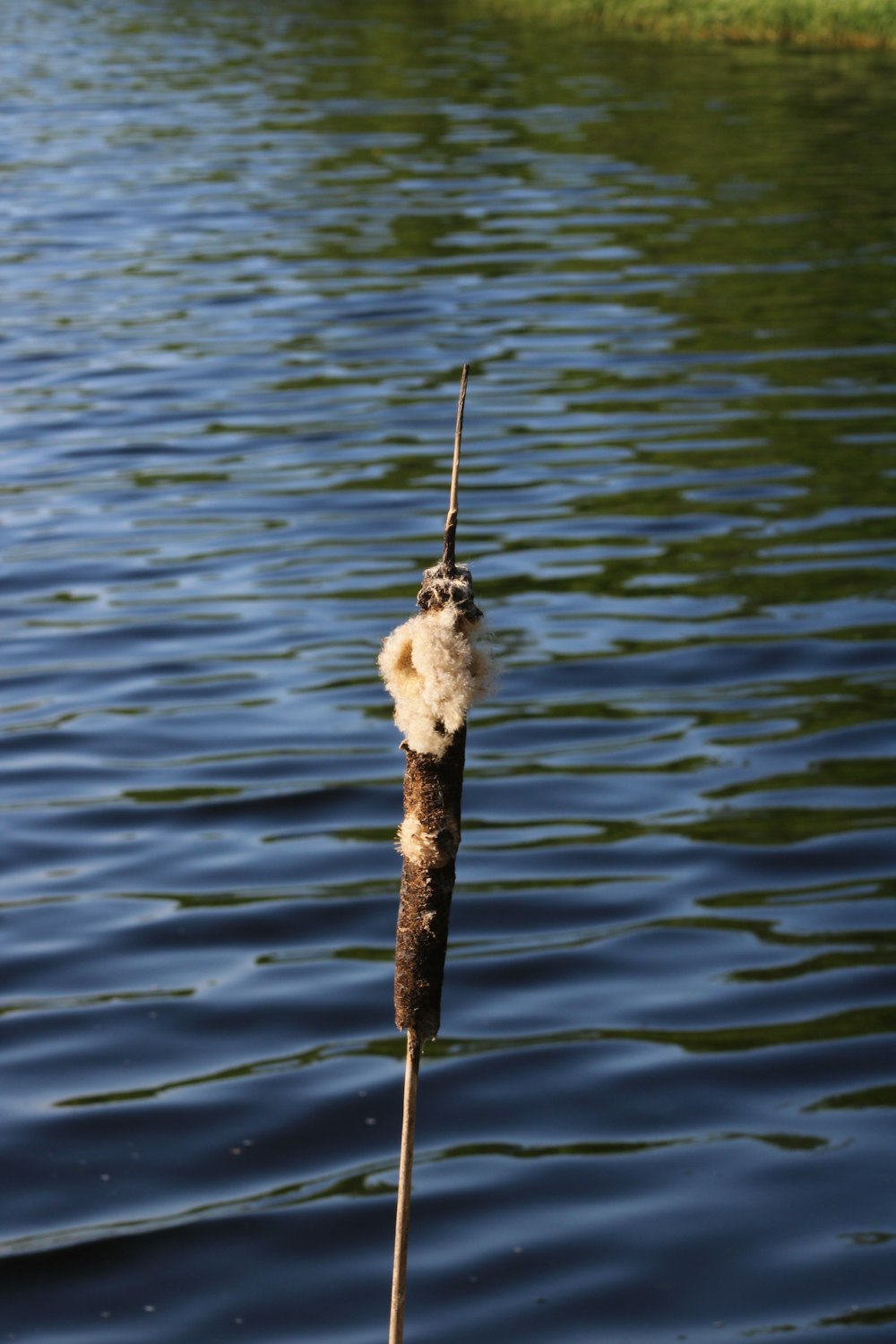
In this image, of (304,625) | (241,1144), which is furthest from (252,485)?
(241,1144)

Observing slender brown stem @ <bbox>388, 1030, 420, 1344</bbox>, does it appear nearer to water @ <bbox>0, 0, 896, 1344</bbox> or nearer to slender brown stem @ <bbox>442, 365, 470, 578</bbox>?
slender brown stem @ <bbox>442, 365, 470, 578</bbox>

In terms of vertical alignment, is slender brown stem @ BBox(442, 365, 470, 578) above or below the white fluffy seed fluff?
above

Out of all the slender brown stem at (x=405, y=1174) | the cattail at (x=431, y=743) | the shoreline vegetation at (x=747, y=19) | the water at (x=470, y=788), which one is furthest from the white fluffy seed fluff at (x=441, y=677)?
the shoreline vegetation at (x=747, y=19)

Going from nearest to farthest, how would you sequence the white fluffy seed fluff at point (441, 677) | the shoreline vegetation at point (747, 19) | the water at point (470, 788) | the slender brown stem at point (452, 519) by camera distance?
the slender brown stem at point (452, 519) → the white fluffy seed fluff at point (441, 677) → the water at point (470, 788) → the shoreline vegetation at point (747, 19)

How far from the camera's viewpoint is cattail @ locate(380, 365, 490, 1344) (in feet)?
6.59

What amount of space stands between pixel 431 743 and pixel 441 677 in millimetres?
68

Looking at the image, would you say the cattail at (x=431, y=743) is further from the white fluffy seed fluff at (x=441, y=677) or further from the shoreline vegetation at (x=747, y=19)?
the shoreline vegetation at (x=747, y=19)

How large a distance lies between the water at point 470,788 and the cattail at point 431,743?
2.49 m

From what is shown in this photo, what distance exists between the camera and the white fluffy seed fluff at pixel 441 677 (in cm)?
201

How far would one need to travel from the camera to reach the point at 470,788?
7.84m

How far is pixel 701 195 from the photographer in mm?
21703

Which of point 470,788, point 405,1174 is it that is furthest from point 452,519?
point 470,788

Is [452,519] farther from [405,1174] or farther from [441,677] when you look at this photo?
[405,1174]

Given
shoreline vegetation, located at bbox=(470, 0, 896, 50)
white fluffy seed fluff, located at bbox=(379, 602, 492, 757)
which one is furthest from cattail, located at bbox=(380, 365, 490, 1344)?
shoreline vegetation, located at bbox=(470, 0, 896, 50)
